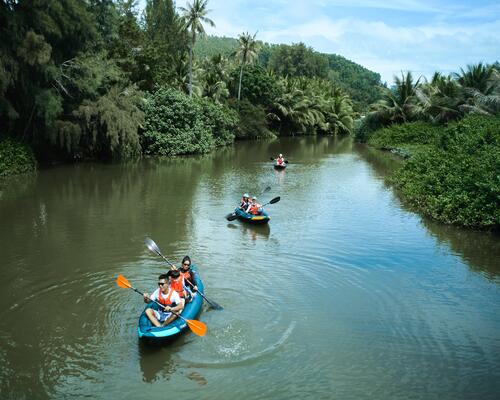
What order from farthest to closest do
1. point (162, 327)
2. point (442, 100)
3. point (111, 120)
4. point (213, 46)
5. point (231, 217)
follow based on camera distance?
point (213, 46) → point (442, 100) → point (111, 120) → point (231, 217) → point (162, 327)

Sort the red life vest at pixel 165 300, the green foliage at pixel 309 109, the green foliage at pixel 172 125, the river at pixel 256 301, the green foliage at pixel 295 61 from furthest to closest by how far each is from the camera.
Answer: the green foliage at pixel 295 61, the green foliage at pixel 309 109, the green foliage at pixel 172 125, the red life vest at pixel 165 300, the river at pixel 256 301

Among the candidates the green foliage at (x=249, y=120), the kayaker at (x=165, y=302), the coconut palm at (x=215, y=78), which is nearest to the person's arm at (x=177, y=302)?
the kayaker at (x=165, y=302)

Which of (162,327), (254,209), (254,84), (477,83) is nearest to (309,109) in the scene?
(254,84)

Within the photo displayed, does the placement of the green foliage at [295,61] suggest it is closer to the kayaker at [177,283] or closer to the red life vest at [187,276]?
the red life vest at [187,276]

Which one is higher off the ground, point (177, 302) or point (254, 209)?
point (254, 209)

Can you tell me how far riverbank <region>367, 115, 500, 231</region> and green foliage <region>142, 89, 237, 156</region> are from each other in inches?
668

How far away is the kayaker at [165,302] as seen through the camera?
414 inches

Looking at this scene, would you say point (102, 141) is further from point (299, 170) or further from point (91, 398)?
point (91, 398)

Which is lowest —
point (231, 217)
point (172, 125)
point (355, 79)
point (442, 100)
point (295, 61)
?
point (231, 217)

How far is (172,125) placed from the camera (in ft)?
128

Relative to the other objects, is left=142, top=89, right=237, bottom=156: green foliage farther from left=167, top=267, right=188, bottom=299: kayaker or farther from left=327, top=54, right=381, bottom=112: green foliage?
left=327, top=54, right=381, bottom=112: green foliage

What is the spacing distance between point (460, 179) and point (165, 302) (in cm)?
1388

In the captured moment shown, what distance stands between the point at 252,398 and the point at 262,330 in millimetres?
2256

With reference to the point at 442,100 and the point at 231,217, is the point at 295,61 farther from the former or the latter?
the point at 231,217
